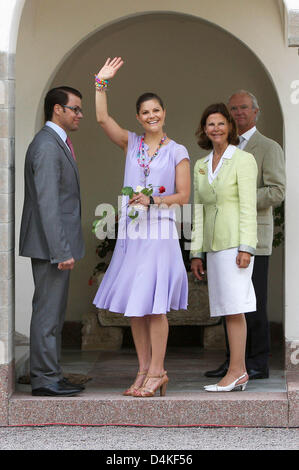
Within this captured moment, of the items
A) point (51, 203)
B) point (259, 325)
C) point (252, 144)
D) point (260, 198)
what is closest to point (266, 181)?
point (260, 198)

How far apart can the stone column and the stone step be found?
18 centimetres

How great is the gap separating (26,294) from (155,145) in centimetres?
172

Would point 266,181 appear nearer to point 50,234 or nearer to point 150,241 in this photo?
point 150,241

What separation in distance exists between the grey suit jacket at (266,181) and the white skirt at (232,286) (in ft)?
1.90

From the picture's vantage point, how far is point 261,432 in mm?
5625

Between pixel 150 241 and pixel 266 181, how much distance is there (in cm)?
105

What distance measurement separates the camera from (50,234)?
5656mm

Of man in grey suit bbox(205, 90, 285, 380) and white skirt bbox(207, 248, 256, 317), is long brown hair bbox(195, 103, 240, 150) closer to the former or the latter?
man in grey suit bbox(205, 90, 285, 380)

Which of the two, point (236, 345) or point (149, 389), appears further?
point (236, 345)

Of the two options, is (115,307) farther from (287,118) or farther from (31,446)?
(287,118)

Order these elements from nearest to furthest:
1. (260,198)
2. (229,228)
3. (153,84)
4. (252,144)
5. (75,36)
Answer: (229,228) < (260,198) < (252,144) < (75,36) < (153,84)

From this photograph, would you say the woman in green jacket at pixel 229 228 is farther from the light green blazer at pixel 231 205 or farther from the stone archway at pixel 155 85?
the stone archway at pixel 155 85

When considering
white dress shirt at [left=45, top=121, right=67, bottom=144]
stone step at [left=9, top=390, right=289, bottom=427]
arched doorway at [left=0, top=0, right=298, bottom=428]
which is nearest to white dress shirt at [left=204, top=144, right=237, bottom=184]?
arched doorway at [left=0, top=0, right=298, bottom=428]
